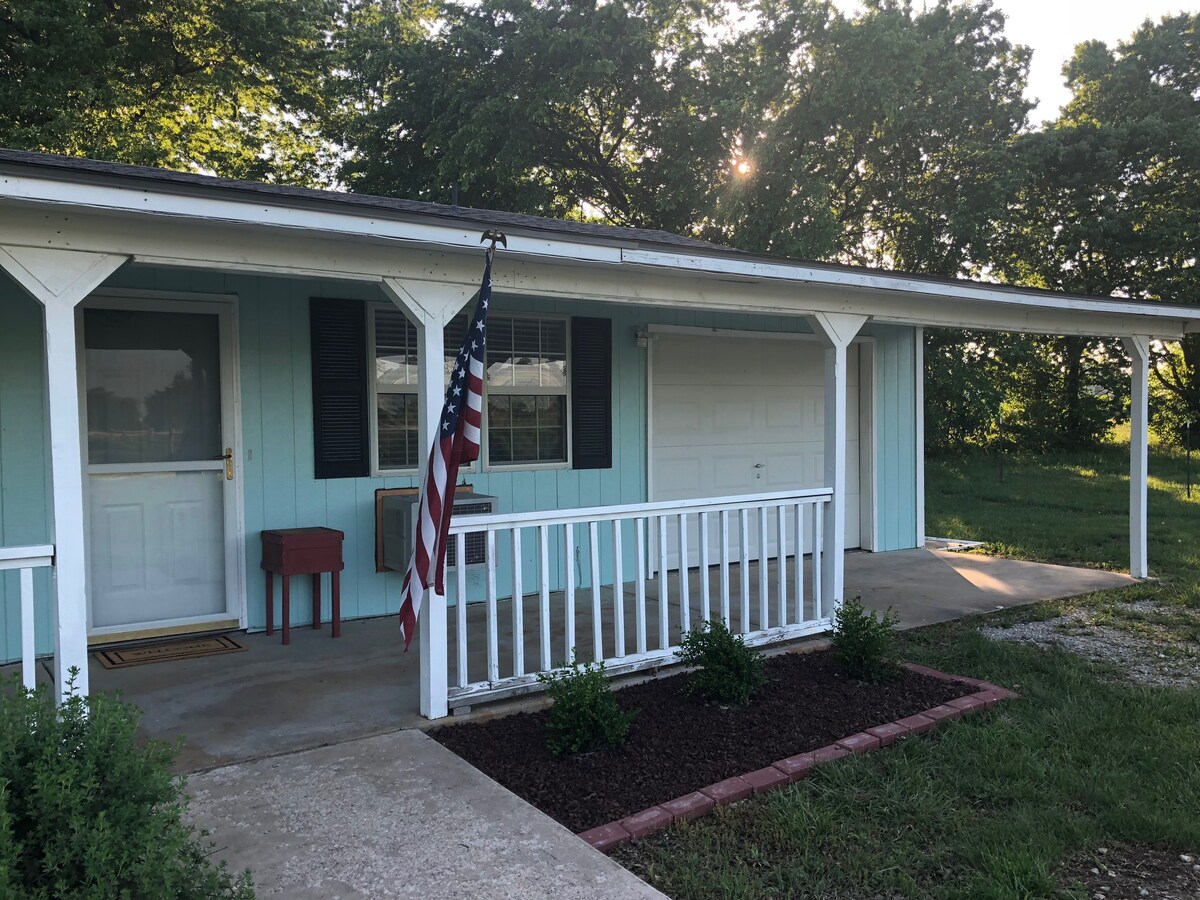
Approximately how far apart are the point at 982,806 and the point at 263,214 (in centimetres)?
335

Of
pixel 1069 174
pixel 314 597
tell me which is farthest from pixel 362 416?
pixel 1069 174

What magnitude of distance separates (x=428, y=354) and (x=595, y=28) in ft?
41.4

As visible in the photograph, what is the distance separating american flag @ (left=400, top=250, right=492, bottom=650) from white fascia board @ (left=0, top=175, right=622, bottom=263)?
377mm

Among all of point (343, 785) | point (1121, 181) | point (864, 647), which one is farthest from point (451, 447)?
point (1121, 181)

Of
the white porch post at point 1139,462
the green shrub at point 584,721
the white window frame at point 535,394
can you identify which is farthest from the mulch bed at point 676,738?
the white porch post at point 1139,462

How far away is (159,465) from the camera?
5.07 m

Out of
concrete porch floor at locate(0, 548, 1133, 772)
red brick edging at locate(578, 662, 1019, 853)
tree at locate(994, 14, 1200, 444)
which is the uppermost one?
tree at locate(994, 14, 1200, 444)

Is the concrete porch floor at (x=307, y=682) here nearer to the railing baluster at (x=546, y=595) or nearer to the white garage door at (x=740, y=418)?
the railing baluster at (x=546, y=595)

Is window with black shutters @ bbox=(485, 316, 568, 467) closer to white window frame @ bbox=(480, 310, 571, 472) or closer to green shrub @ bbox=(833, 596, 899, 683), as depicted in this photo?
white window frame @ bbox=(480, 310, 571, 472)

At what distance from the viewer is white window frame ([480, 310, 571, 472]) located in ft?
19.9

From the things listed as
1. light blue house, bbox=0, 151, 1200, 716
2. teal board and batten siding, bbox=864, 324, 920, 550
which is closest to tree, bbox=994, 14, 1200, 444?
teal board and batten siding, bbox=864, 324, 920, 550

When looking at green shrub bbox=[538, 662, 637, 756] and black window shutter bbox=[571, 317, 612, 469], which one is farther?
black window shutter bbox=[571, 317, 612, 469]

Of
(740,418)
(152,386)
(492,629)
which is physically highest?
(152,386)

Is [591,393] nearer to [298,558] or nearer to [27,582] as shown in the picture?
[298,558]
